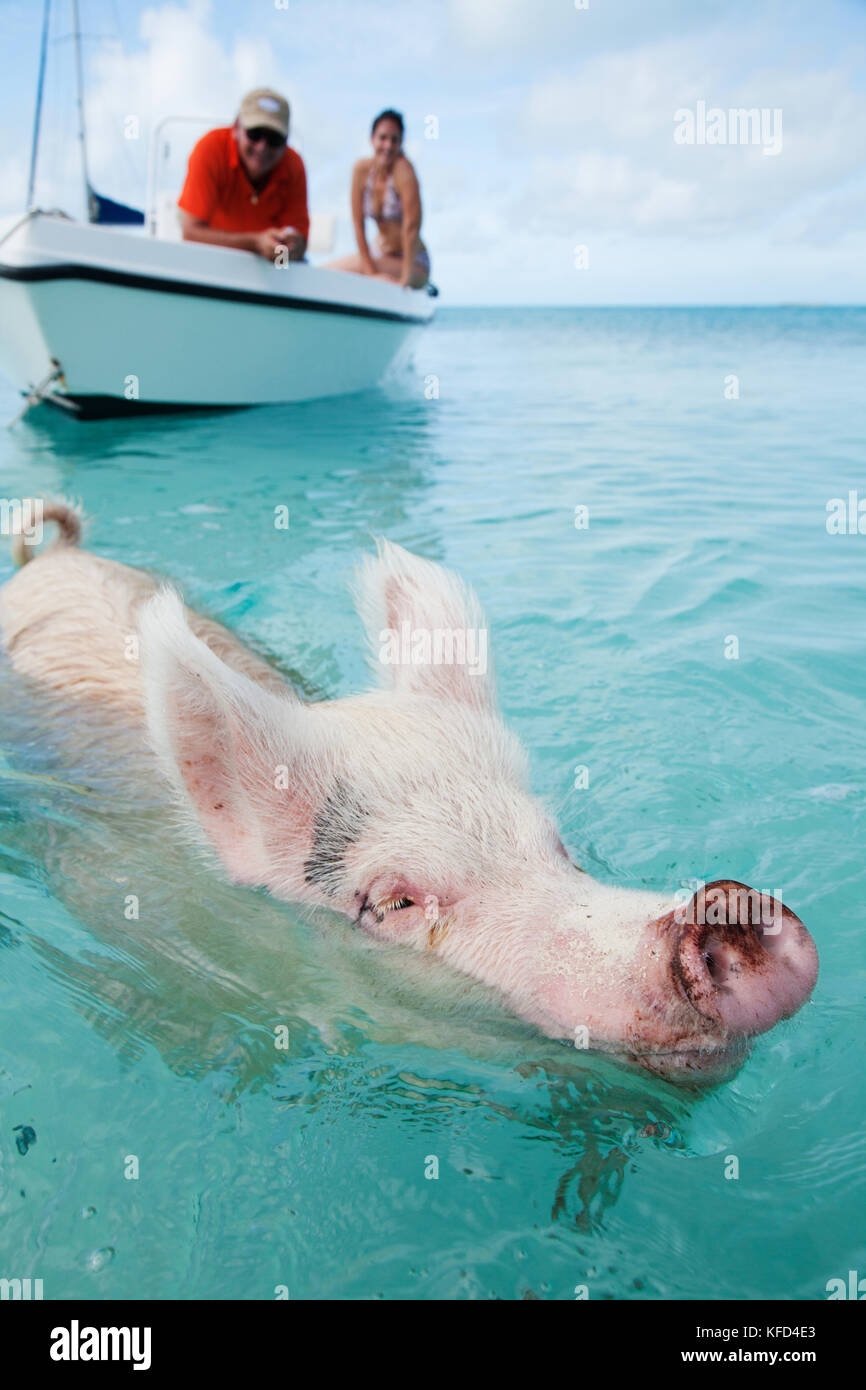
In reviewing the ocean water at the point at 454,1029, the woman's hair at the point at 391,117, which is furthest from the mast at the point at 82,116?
the ocean water at the point at 454,1029

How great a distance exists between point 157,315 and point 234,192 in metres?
1.44

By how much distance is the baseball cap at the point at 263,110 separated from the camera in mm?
8875

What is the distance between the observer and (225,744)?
2604 mm

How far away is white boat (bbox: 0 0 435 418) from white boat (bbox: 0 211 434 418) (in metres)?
0.01

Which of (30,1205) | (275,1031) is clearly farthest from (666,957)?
(30,1205)

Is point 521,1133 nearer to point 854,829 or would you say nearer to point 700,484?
point 854,829

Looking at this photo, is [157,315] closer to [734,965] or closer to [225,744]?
[225,744]

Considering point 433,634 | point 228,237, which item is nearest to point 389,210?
point 228,237

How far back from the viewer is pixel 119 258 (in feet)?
30.3

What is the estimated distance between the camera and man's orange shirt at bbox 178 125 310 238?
944 cm

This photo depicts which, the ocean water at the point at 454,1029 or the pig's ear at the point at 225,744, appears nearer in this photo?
the ocean water at the point at 454,1029

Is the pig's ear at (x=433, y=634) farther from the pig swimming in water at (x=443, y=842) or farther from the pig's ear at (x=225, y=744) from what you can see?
the pig's ear at (x=225, y=744)

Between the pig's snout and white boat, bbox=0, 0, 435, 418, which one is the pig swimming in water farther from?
white boat, bbox=0, 0, 435, 418

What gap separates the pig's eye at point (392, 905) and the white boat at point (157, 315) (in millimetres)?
8543
